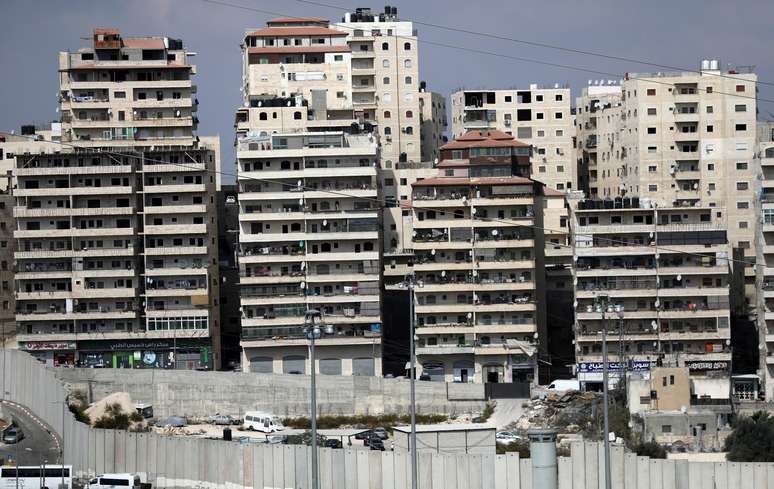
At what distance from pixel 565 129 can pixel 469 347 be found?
2794 cm

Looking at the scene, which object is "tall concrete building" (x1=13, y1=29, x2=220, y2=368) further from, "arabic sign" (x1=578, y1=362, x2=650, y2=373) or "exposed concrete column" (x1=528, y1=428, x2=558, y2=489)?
"exposed concrete column" (x1=528, y1=428, x2=558, y2=489)

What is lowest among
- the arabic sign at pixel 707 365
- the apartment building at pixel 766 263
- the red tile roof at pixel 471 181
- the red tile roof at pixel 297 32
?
the arabic sign at pixel 707 365

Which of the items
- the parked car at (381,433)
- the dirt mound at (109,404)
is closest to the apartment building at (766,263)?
the parked car at (381,433)

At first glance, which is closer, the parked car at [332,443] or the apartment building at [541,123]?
the parked car at [332,443]

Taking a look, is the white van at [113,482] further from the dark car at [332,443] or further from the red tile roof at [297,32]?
the red tile roof at [297,32]

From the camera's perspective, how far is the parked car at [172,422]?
93875mm

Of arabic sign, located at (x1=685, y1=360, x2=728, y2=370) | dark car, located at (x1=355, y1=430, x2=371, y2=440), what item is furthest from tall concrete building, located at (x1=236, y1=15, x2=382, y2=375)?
arabic sign, located at (x1=685, y1=360, x2=728, y2=370)

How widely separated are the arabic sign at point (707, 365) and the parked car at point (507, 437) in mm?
15337

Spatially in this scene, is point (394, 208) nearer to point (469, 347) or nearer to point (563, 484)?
point (469, 347)

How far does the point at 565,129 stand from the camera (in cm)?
12569

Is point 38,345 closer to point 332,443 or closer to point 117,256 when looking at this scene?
point 117,256

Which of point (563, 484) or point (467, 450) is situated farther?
point (467, 450)

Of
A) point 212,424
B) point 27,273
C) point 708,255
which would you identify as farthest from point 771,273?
point 27,273

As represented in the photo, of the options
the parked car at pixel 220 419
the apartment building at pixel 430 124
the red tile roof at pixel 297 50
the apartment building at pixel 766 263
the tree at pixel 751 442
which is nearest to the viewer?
the tree at pixel 751 442
